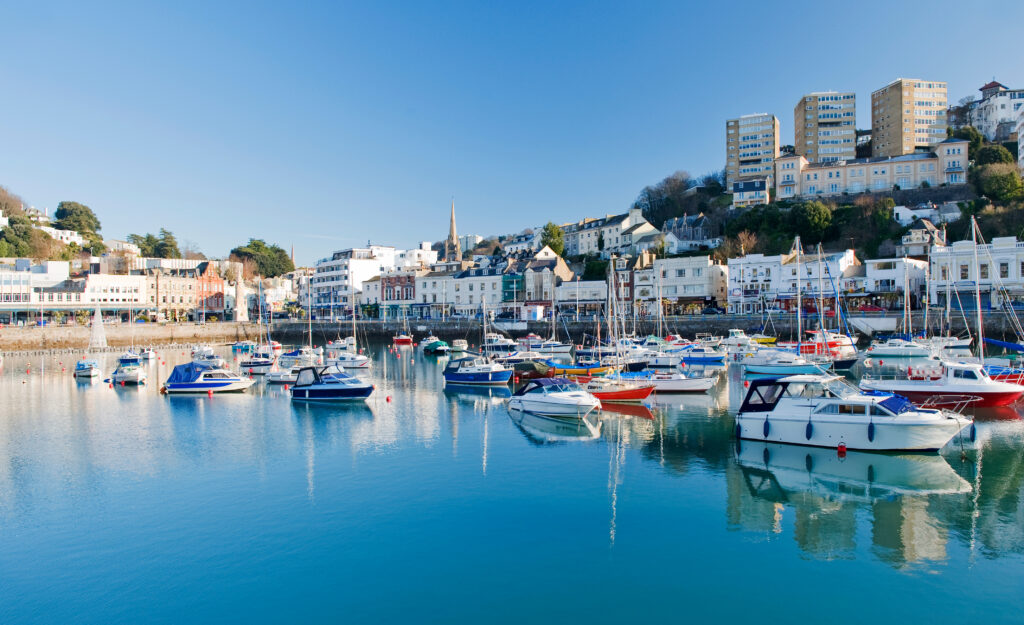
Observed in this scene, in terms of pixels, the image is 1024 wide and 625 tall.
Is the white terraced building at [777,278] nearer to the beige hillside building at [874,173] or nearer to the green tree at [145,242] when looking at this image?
the beige hillside building at [874,173]

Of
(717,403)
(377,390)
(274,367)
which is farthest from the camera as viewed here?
(274,367)

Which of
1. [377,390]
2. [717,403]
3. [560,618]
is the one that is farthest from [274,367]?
[560,618]

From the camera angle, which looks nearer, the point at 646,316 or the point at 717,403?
the point at 717,403

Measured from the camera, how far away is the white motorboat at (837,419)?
795 inches

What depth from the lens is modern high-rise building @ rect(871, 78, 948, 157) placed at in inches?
4257

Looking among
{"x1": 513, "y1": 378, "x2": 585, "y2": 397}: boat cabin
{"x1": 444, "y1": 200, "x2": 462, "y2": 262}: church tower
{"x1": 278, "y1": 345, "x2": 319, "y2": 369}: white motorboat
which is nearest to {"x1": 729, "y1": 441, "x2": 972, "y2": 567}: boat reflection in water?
{"x1": 513, "y1": 378, "x2": 585, "y2": 397}: boat cabin

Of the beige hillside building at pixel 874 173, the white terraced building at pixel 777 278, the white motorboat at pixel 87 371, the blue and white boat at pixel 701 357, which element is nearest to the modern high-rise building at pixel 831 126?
the beige hillside building at pixel 874 173

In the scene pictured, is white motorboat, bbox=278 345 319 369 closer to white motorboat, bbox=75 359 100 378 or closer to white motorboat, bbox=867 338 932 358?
white motorboat, bbox=75 359 100 378

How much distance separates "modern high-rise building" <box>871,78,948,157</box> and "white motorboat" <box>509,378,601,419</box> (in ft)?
349

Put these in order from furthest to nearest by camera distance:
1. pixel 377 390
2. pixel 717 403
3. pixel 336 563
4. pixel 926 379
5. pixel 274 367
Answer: pixel 274 367 < pixel 377 390 < pixel 717 403 < pixel 926 379 < pixel 336 563

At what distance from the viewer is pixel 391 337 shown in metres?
88.6

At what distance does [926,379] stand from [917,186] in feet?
258

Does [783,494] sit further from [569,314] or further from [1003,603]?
[569,314]

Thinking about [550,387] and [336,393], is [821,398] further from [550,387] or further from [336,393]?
[336,393]
